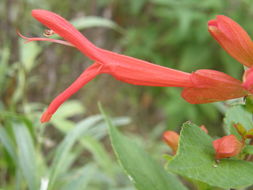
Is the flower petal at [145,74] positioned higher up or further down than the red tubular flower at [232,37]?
further down

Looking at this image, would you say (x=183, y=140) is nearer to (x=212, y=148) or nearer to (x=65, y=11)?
(x=212, y=148)

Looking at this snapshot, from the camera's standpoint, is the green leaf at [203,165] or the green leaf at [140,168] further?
the green leaf at [140,168]

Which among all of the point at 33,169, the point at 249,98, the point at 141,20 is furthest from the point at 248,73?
the point at 141,20

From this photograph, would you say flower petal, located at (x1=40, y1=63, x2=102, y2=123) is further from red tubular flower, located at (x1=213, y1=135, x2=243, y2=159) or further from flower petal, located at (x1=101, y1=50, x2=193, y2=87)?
red tubular flower, located at (x1=213, y1=135, x2=243, y2=159)

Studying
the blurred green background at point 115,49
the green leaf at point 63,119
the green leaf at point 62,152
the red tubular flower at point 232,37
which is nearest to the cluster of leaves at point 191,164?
the red tubular flower at point 232,37

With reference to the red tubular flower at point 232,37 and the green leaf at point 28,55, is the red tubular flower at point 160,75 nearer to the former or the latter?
the red tubular flower at point 232,37

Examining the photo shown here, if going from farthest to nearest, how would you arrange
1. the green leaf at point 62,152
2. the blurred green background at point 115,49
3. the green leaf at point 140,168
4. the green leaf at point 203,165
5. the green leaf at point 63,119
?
the blurred green background at point 115,49 → the green leaf at point 63,119 → the green leaf at point 62,152 → the green leaf at point 140,168 → the green leaf at point 203,165

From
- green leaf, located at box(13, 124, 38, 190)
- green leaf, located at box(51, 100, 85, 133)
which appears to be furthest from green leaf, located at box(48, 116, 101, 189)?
green leaf, located at box(51, 100, 85, 133)
